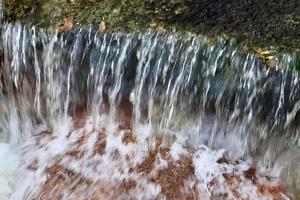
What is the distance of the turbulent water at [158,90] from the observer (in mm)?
3441

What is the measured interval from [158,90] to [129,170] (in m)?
0.70

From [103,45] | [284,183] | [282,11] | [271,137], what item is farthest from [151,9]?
[284,183]

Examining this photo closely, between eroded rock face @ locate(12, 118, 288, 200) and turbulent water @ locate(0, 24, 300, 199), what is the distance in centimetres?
8

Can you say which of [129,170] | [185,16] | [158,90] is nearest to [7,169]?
[129,170]

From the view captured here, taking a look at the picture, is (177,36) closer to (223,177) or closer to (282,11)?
(282,11)

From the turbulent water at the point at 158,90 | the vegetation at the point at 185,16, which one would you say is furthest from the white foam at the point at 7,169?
the vegetation at the point at 185,16

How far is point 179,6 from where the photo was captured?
3.79 m

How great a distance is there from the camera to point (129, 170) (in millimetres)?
3812

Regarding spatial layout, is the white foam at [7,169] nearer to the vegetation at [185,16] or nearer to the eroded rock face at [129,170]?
the eroded rock face at [129,170]

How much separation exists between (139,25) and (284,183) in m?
1.68

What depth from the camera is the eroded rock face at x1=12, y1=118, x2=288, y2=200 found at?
12.1 feet

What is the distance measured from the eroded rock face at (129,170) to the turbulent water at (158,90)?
0.25 feet

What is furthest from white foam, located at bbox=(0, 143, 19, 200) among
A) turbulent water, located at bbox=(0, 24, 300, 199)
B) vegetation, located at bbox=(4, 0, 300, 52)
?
vegetation, located at bbox=(4, 0, 300, 52)

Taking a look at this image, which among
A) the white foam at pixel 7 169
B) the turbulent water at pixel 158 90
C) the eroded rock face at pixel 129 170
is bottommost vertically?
the white foam at pixel 7 169
